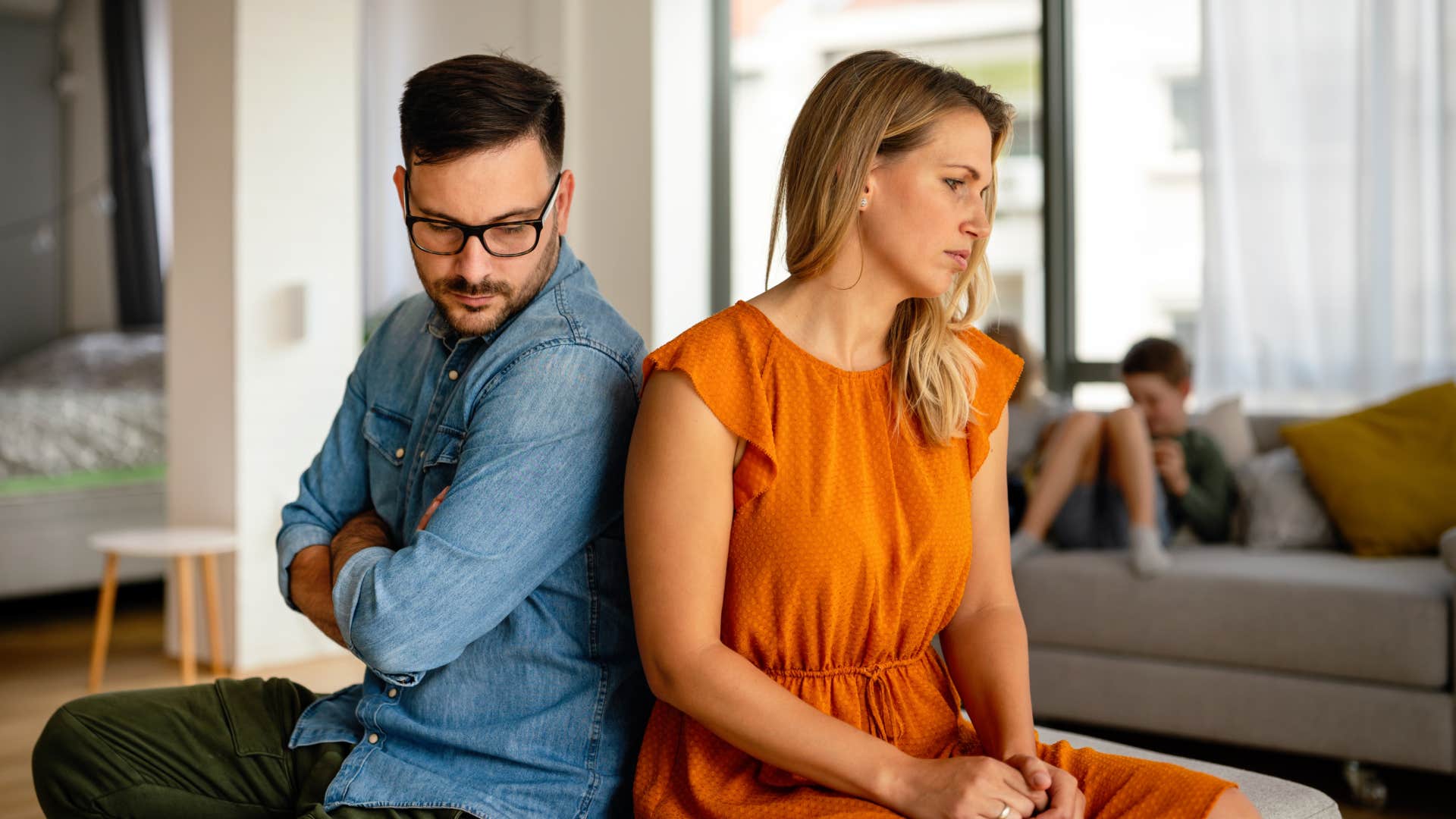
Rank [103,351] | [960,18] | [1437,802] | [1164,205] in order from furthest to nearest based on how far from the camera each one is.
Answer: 1. [103,351]
2. [960,18]
3. [1164,205]
4. [1437,802]

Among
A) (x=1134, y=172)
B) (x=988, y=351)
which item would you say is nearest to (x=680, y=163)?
(x=1134, y=172)

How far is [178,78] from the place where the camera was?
404 centimetres

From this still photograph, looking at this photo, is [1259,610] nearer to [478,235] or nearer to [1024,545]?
[1024,545]

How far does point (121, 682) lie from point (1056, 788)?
3400 millimetres

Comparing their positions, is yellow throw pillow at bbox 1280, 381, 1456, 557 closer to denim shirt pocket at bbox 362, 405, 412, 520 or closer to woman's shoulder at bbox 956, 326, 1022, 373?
woman's shoulder at bbox 956, 326, 1022, 373

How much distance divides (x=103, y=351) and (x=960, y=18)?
4.32 m

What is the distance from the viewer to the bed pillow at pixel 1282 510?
3477 millimetres

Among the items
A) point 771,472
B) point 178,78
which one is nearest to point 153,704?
point 771,472

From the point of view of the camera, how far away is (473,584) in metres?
1.27

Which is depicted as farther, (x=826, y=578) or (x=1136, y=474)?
(x=1136, y=474)

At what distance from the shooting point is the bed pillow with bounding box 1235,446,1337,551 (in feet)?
11.4

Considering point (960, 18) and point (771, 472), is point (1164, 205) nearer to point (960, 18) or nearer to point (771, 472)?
point (960, 18)

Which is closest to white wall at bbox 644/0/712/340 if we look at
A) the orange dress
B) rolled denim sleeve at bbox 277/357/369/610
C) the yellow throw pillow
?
the yellow throw pillow

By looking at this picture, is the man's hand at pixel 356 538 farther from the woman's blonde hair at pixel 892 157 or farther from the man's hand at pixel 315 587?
the woman's blonde hair at pixel 892 157
